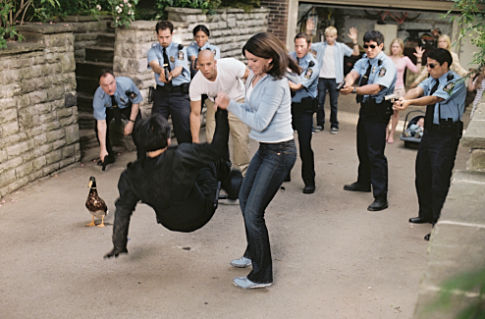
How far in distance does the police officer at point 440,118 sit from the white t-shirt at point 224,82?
156 centimetres

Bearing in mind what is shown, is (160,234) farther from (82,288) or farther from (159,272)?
(82,288)

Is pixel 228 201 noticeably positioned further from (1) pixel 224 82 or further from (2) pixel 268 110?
(2) pixel 268 110

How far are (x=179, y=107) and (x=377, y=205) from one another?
2798 mm

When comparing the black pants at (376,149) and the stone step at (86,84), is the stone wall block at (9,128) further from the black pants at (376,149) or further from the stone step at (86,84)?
the black pants at (376,149)

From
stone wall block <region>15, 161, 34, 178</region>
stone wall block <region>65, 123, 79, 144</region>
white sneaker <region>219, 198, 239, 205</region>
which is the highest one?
stone wall block <region>65, 123, 79, 144</region>

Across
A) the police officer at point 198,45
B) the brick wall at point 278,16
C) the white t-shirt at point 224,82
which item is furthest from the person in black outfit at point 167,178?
the brick wall at point 278,16

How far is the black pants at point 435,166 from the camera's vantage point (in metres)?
5.73

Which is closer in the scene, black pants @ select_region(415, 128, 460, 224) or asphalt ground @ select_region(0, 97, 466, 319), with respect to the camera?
asphalt ground @ select_region(0, 97, 466, 319)

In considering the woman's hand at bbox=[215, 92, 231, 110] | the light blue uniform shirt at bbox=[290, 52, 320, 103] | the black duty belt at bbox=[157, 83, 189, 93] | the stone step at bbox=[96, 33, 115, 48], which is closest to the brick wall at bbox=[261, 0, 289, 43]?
the stone step at bbox=[96, 33, 115, 48]

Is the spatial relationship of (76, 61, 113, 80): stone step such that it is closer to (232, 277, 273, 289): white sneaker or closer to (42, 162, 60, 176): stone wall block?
(42, 162, 60, 176): stone wall block

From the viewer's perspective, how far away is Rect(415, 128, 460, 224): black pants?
573cm

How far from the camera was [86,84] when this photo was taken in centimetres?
1002

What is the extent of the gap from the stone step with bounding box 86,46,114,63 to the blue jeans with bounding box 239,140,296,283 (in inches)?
237

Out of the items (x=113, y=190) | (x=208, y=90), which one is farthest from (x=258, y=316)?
(x=113, y=190)
